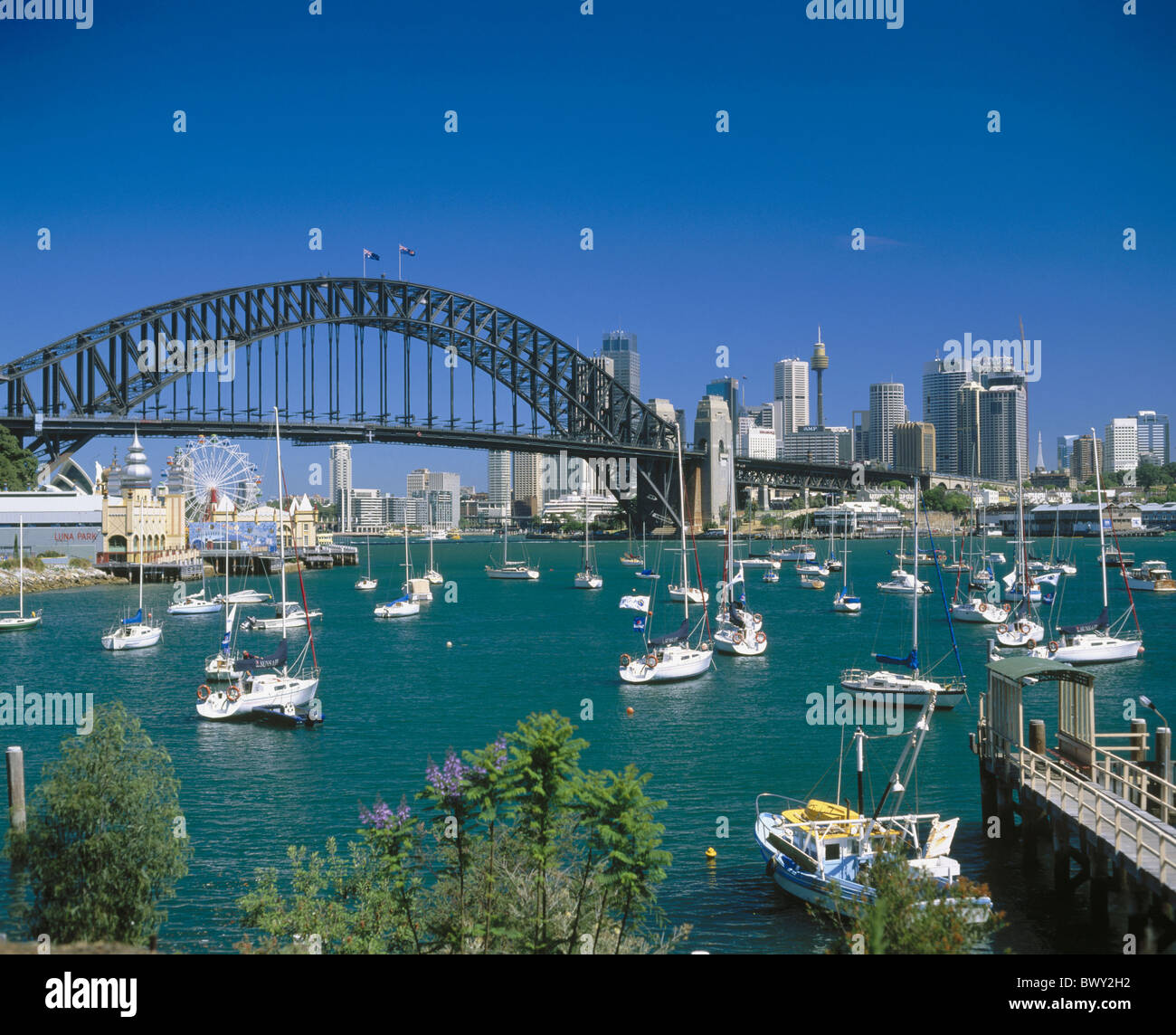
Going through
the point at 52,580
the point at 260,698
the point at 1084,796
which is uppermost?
the point at 1084,796

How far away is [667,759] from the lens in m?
30.3

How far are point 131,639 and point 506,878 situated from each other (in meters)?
43.8

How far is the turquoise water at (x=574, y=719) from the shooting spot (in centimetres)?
1988

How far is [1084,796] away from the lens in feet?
62.1

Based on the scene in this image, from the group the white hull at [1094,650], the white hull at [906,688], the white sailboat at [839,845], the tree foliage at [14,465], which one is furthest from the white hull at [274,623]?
the tree foliage at [14,465]

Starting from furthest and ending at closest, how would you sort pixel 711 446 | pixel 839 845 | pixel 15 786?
pixel 711 446 → pixel 15 786 → pixel 839 845

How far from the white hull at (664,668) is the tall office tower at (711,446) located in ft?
384

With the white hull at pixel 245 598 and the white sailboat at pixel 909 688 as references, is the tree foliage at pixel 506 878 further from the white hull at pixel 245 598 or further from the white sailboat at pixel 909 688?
the white hull at pixel 245 598

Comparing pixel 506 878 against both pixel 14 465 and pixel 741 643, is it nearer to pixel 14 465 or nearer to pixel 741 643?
pixel 741 643

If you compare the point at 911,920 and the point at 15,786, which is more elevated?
the point at 911,920

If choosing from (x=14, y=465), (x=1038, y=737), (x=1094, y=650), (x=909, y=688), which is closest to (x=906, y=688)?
(x=909, y=688)

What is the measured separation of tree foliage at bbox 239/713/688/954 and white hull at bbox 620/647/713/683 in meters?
25.9

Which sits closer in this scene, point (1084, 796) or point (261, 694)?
point (1084, 796)
